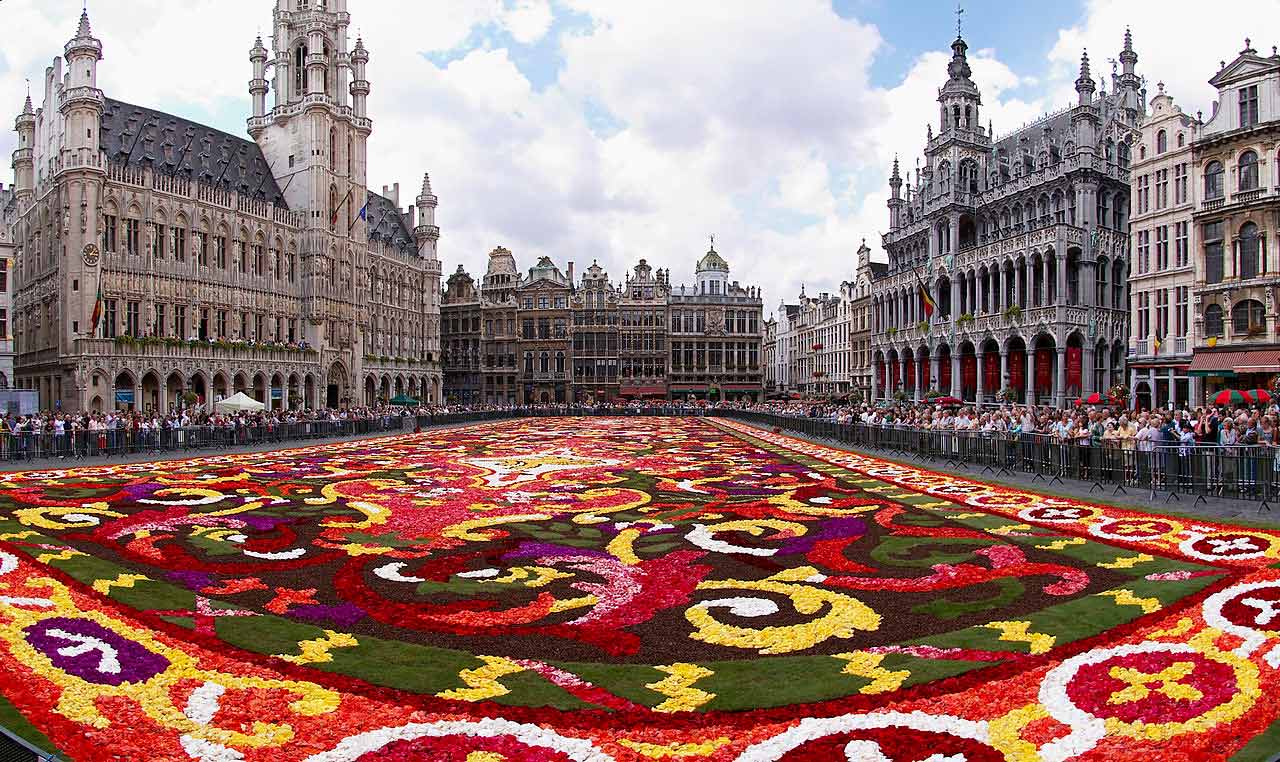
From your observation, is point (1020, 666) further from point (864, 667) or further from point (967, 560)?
point (967, 560)

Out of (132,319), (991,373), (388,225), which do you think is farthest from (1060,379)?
(388,225)

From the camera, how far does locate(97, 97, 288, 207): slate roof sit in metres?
51.7

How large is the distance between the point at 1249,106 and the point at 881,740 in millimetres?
39424

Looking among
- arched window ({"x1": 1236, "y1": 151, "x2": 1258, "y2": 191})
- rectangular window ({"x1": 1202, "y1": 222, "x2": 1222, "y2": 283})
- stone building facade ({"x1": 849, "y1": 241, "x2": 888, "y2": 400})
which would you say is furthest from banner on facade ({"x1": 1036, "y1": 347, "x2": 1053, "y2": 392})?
stone building facade ({"x1": 849, "y1": 241, "x2": 888, "y2": 400})

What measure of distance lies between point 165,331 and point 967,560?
5394 cm

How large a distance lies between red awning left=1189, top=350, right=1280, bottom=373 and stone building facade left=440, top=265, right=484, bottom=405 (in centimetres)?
7100

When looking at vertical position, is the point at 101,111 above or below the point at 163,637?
above

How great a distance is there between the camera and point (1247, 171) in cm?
3300

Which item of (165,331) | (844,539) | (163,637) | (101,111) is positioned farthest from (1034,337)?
(101,111)

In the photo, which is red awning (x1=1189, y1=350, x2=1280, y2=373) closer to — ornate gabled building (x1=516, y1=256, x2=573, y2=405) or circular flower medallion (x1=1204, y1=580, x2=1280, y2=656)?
circular flower medallion (x1=1204, y1=580, x2=1280, y2=656)

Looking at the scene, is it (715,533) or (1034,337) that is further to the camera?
(1034,337)

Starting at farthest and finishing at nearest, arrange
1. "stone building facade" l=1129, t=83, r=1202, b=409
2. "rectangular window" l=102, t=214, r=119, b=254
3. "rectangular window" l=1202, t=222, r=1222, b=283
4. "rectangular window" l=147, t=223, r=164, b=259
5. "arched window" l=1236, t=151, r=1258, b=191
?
"rectangular window" l=147, t=223, r=164, b=259 < "rectangular window" l=102, t=214, r=119, b=254 < "stone building facade" l=1129, t=83, r=1202, b=409 < "rectangular window" l=1202, t=222, r=1222, b=283 < "arched window" l=1236, t=151, r=1258, b=191

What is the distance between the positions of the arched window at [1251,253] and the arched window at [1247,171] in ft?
5.44

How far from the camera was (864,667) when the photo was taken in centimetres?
601
